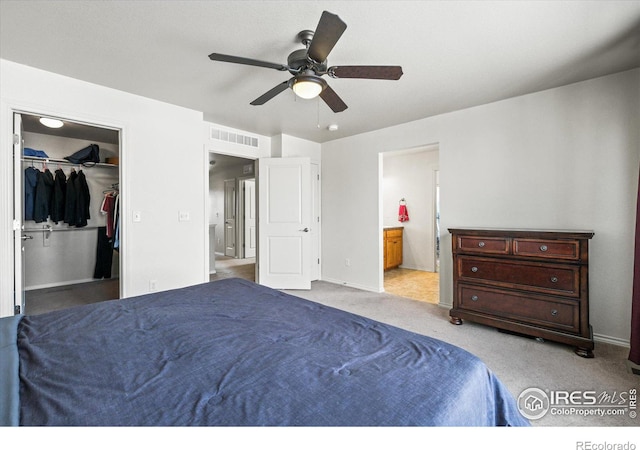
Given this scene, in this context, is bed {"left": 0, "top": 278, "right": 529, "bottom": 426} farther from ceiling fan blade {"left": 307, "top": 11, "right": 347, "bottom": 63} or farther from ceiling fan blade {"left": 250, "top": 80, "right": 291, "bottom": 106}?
ceiling fan blade {"left": 250, "top": 80, "right": 291, "bottom": 106}

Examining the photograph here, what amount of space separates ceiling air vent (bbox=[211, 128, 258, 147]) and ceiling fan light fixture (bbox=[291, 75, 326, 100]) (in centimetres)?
247

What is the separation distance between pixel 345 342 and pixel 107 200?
16.8 feet

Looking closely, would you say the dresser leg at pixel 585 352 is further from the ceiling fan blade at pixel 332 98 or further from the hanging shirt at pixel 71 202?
the hanging shirt at pixel 71 202

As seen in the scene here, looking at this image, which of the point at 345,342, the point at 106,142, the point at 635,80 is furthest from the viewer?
the point at 106,142

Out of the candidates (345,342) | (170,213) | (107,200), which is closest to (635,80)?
(345,342)

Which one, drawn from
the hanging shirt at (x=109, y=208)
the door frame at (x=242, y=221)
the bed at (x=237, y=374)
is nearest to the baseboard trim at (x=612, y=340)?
the bed at (x=237, y=374)

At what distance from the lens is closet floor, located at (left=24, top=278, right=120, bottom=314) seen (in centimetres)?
364

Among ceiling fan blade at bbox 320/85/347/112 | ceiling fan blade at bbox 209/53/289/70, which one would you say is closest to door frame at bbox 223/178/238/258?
ceiling fan blade at bbox 320/85/347/112

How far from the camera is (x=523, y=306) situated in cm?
271

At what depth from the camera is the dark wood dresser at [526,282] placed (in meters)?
2.45

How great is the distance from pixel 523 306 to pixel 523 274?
0.29m

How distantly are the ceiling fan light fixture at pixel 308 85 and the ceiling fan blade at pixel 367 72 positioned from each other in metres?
0.10

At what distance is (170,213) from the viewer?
11.5ft
